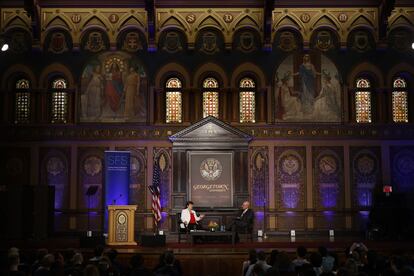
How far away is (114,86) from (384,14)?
10.2m

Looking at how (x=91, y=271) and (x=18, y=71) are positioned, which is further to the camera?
(x=18, y=71)

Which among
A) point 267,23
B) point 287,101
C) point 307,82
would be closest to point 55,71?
point 267,23

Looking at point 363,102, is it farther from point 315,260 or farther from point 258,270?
point 258,270

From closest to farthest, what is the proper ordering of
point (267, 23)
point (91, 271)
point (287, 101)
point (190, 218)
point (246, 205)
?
point (91, 271) < point (190, 218) < point (246, 205) < point (267, 23) < point (287, 101)

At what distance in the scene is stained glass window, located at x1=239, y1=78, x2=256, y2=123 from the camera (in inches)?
907

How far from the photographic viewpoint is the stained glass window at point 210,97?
2308 cm

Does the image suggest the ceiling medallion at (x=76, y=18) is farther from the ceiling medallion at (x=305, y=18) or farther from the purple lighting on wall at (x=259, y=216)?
the purple lighting on wall at (x=259, y=216)

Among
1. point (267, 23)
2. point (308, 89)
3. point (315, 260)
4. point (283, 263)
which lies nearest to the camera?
point (315, 260)

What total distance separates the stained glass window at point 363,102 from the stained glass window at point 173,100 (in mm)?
6636

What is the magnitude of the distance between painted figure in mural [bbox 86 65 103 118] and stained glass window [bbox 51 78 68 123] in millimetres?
893

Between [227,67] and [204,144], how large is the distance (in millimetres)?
3128

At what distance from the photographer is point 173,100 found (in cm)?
2311

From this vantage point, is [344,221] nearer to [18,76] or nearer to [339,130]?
[339,130]

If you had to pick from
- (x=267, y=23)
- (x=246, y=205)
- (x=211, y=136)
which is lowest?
(x=246, y=205)
